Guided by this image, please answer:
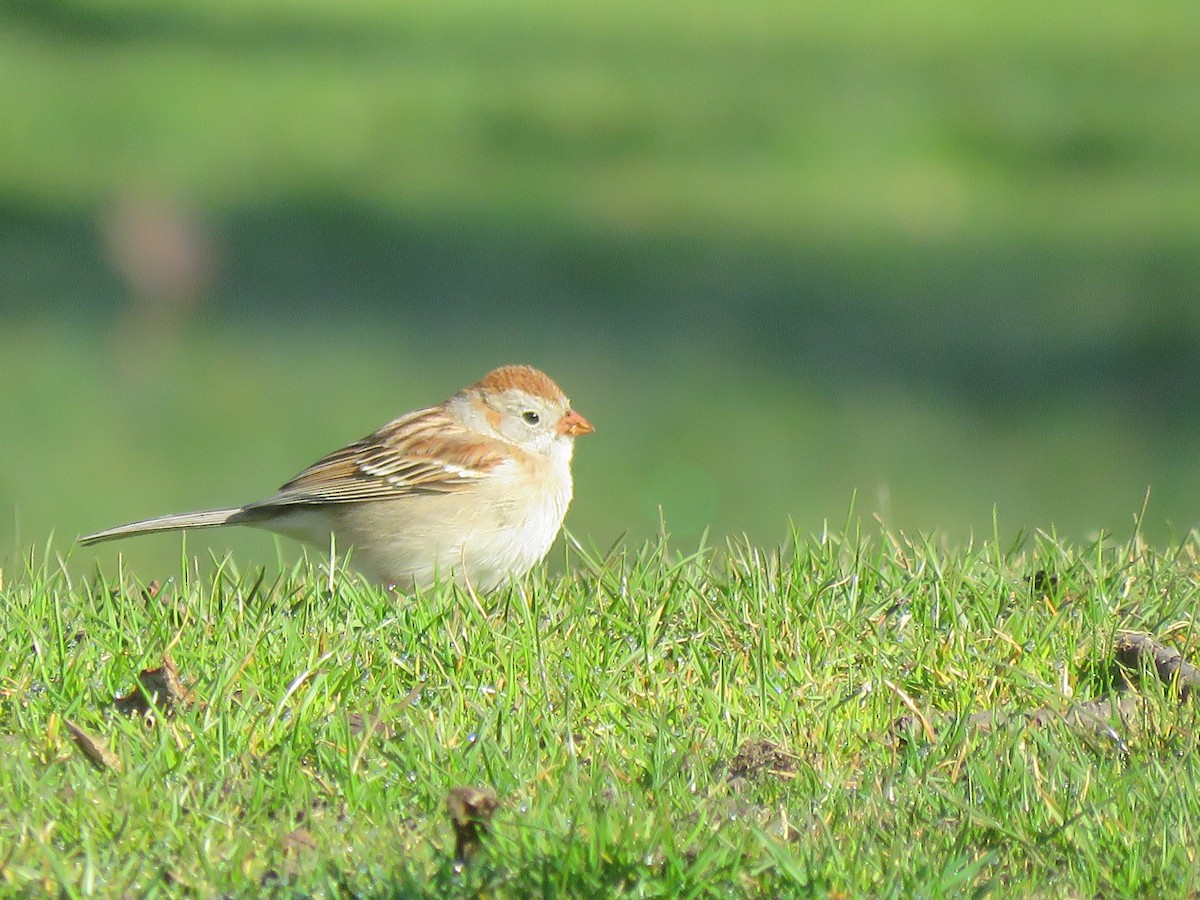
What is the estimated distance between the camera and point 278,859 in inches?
139

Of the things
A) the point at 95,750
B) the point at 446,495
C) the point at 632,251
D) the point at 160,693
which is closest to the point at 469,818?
the point at 95,750

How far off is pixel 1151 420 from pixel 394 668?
24.1 ft

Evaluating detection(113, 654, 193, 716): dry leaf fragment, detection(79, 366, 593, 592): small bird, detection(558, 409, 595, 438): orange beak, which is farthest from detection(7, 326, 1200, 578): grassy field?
detection(113, 654, 193, 716): dry leaf fragment

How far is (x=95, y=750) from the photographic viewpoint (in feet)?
13.0

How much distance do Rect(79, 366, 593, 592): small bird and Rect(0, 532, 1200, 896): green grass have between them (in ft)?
1.43

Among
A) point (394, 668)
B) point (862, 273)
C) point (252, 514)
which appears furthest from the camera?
point (862, 273)

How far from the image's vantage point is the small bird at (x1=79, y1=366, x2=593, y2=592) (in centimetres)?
588

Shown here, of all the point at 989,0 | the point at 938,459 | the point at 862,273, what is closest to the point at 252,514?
the point at 938,459

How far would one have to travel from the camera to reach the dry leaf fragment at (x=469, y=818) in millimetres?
3484

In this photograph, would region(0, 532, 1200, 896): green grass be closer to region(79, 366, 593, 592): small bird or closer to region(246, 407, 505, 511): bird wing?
region(79, 366, 593, 592): small bird

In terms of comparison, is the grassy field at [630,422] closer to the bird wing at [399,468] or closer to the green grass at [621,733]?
the green grass at [621,733]

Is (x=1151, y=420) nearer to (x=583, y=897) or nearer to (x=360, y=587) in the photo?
(x=360, y=587)

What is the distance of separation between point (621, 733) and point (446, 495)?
1982 mm

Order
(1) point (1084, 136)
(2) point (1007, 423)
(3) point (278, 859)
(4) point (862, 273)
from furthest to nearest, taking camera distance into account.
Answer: (1) point (1084, 136) < (4) point (862, 273) < (2) point (1007, 423) < (3) point (278, 859)
